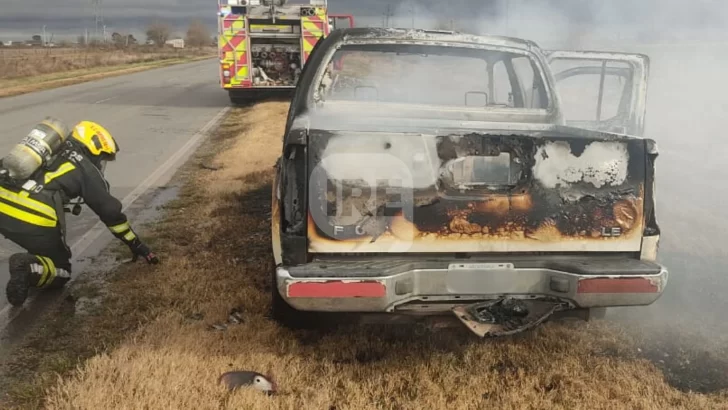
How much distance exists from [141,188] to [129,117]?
7.65 m

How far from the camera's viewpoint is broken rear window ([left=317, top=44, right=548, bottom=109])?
435 centimetres

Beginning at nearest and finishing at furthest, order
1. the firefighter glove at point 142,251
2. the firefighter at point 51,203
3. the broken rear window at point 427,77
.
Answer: the firefighter at point 51,203, the broken rear window at point 427,77, the firefighter glove at point 142,251

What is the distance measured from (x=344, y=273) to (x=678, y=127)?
12.9 m

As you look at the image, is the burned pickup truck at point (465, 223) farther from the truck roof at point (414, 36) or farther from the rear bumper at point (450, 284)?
the truck roof at point (414, 36)

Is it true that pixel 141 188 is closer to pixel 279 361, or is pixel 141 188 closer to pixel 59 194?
pixel 59 194

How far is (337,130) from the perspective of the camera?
2924 mm

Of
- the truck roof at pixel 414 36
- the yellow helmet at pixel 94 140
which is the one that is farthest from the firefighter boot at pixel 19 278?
the truck roof at pixel 414 36

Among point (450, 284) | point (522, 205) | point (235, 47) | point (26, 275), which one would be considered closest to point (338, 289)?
point (450, 284)

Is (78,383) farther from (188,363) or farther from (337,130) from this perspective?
(337,130)

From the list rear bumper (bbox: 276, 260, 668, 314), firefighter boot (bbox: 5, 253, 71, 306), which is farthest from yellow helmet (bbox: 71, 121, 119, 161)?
rear bumper (bbox: 276, 260, 668, 314)

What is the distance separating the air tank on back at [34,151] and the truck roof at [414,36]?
1.96 metres

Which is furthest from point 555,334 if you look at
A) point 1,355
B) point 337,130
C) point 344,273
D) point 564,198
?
point 1,355

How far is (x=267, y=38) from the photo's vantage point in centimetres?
1641

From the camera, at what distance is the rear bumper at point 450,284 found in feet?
9.30
